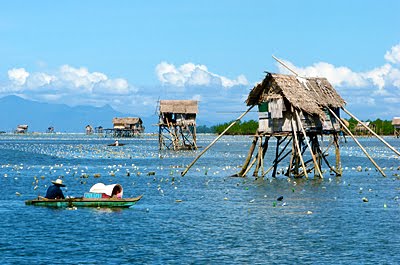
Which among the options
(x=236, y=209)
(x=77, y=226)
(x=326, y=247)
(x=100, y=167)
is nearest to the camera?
(x=326, y=247)

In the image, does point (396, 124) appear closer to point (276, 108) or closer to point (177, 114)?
point (177, 114)

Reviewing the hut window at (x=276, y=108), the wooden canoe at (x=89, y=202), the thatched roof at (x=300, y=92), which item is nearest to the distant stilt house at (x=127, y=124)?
the thatched roof at (x=300, y=92)

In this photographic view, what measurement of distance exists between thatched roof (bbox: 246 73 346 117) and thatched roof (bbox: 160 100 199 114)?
4527 cm

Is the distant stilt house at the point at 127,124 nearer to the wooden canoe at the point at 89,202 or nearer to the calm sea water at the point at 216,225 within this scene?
the calm sea water at the point at 216,225

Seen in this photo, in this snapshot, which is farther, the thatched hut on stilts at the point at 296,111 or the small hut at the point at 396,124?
the small hut at the point at 396,124

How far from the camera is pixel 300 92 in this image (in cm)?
4828

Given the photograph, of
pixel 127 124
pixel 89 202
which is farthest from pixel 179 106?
pixel 127 124

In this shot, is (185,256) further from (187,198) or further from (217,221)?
(187,198)

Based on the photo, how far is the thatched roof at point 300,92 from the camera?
155 feet

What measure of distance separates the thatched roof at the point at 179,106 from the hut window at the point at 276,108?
47.4 metres

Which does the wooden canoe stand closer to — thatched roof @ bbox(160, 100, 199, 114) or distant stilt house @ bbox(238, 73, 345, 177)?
distant stilt house @ bbox(238, 73, 345, 177)

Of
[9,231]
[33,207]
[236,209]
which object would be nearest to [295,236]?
[236,209]

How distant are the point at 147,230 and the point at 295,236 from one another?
5.41 metres

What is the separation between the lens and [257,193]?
137 feet
